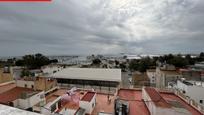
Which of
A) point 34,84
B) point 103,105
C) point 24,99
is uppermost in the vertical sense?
point 34,84

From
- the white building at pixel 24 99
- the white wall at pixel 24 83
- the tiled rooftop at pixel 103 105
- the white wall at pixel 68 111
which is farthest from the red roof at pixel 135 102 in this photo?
the white wall at pixel 24 83

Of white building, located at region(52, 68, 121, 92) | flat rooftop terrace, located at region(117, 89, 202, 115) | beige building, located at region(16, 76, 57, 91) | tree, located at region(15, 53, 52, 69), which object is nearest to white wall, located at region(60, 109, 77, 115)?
flat rooftop terrace, located at region(117, 89, 202, 115)

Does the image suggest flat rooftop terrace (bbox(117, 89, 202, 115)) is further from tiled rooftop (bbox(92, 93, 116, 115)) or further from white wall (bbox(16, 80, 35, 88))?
white wall (bbox(16, 80, 35, 88))

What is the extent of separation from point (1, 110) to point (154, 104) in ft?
19.0

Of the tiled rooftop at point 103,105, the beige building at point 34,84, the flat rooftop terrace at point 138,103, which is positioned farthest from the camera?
the beige building at point 34,84

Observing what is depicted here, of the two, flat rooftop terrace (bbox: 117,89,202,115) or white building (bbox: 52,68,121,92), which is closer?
flat rooftop terrace (bbox: 117,89,202,115)

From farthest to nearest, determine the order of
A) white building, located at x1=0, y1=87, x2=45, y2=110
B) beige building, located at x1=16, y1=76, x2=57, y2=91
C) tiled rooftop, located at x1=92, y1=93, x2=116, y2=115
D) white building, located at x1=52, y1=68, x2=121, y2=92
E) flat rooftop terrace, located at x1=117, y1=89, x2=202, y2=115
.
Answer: white building, located at x1=52, y1=68, x2=121, y2=92
beige building, located at x1=16, y1=76, x2=57, y2=91
white building, located at x1=0, y1=87, x2=45, y2=110
tiled rooftop, located at x1=92, y1=93, x2=116, y2=115
flat rooftop terrace, located at x1=117, y1=89, x2=202, y2=115

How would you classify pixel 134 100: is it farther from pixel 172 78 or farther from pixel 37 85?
pixel 172 78

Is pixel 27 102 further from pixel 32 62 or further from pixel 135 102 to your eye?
pixel 32 62

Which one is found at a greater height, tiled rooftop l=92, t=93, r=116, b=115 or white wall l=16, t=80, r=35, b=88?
white wall l=16, t=80, r=35, b=88

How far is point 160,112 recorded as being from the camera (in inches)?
223

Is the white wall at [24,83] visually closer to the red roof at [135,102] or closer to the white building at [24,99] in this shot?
the white building at [24,99]

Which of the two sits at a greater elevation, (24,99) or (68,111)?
(24,99)

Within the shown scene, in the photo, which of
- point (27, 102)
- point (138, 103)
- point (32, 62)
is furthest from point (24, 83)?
point (32, 62)
